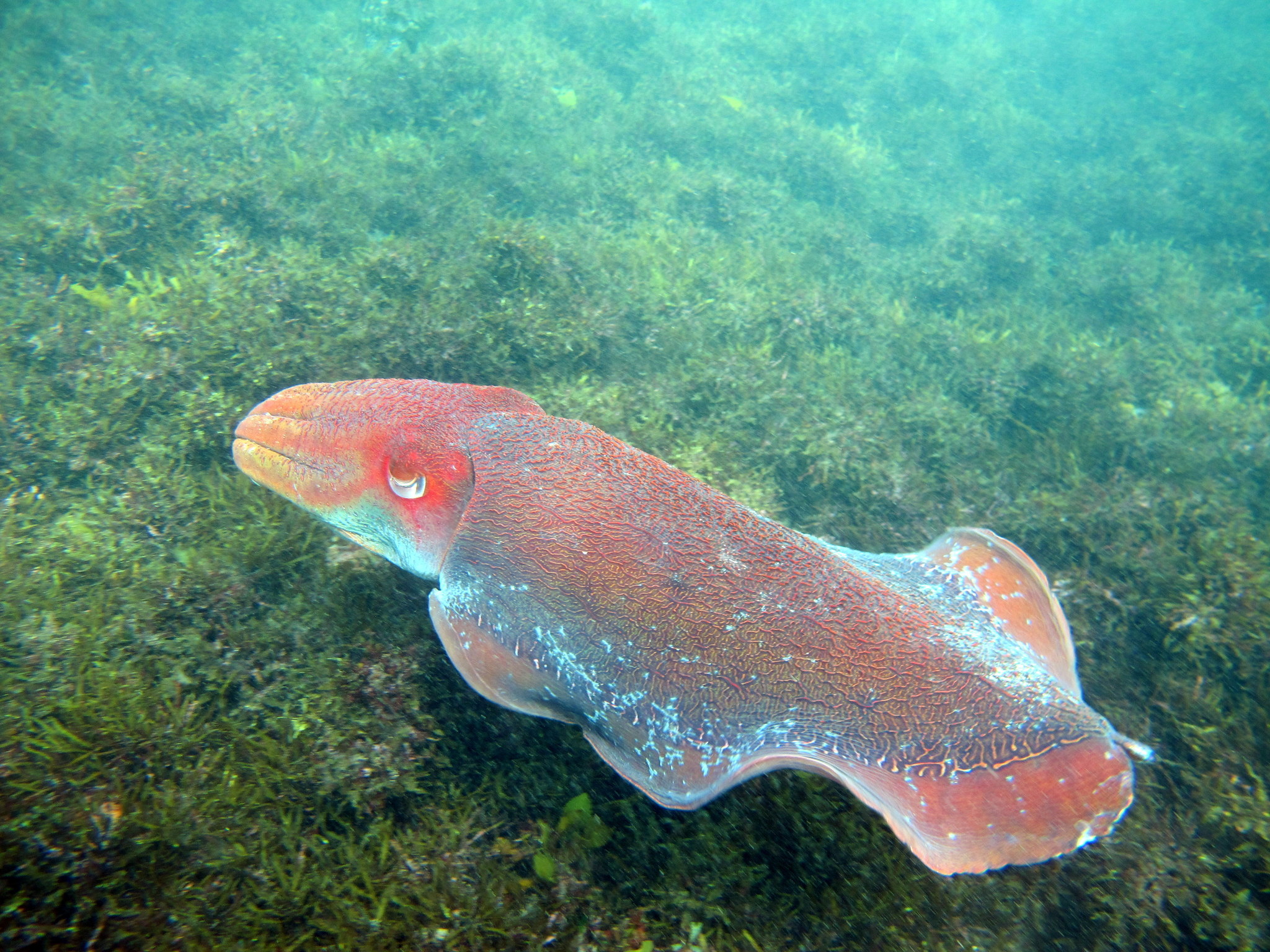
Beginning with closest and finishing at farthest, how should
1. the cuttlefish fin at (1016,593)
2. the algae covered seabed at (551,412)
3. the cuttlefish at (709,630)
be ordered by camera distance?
the cuttlefish at (709,630) → the algae covered seabed at (551,412) → the cuttlefish fin at (1016,593)

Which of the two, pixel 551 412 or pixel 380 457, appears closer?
pixel 380 457

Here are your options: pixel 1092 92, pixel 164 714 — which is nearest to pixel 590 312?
pixel 164 714

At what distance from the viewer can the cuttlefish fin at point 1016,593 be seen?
2705 mm

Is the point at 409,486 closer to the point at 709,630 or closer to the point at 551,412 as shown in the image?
the point at 709,630

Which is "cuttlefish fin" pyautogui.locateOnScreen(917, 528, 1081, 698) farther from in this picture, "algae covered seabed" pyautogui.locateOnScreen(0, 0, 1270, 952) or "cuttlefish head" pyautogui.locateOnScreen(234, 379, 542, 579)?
"cuttlefish head" pyautogui.locateOnScreen(234, 379, 542, 579)

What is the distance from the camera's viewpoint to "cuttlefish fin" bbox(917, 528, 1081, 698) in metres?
2.71

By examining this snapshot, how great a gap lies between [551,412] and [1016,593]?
3.36m

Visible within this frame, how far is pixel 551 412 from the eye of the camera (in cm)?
469

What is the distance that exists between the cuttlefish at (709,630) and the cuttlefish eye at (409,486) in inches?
0.4

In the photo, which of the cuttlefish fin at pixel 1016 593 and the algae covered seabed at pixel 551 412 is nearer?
the algae covered seabed at pixel 551 412

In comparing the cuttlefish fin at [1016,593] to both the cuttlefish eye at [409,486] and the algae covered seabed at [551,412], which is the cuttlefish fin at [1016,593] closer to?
the algae covered seabed at [551,412]

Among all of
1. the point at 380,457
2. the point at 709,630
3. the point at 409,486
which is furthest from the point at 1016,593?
the point at 380,457

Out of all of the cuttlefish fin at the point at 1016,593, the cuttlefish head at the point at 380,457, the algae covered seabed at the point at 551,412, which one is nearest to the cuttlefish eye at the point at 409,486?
the cuttlefish head at the point at 380,457

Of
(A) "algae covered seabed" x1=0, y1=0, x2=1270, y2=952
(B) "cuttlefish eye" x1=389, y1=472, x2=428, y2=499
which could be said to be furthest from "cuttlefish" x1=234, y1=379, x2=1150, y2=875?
(A) "algae covered seabed" x1=0, y1=0, x2=1270, y2=952
